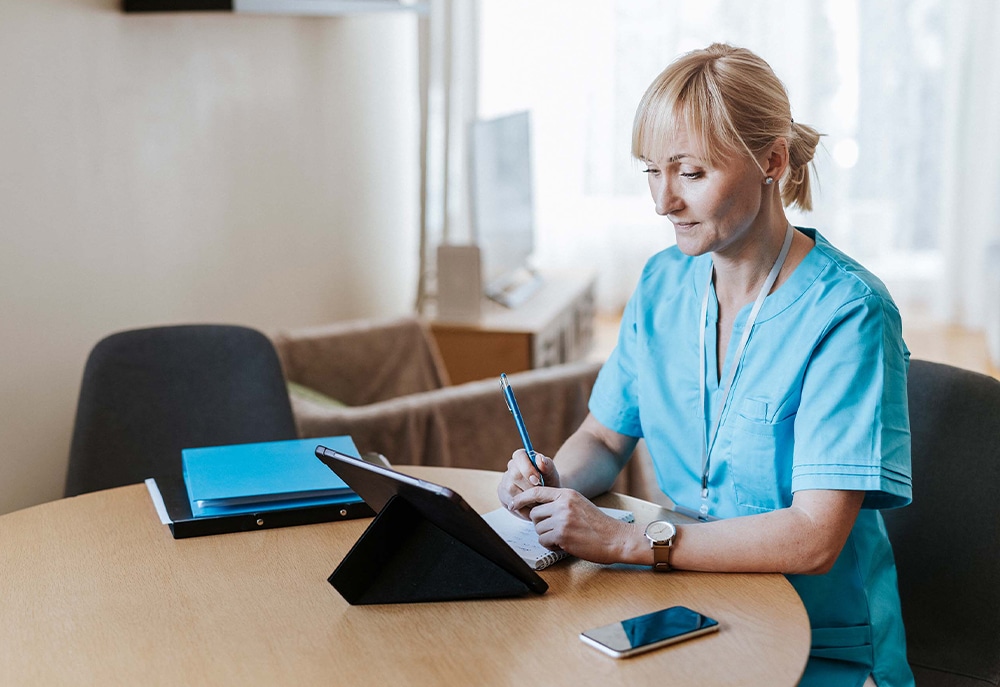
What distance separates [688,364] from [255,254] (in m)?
1.98

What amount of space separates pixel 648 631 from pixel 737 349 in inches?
18.9

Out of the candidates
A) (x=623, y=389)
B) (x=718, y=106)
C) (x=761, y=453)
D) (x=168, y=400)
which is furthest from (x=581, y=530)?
(x=168, y=400)

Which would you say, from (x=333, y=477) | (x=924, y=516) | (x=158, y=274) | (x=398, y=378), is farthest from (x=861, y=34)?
(x=333, y=477)

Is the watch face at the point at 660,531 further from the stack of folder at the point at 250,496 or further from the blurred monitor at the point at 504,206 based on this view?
the blurred monitor at the point at 504,206

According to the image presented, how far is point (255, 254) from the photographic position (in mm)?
3193

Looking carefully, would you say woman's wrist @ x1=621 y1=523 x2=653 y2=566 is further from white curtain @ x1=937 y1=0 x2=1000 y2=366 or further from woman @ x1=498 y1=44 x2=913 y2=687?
white curtain @ x1=937 y1=0 x2=1000 y2=366

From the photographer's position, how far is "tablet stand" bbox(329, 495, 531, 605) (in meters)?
1.17

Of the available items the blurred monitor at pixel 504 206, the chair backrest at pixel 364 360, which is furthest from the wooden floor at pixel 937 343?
the chair backrest at pixel 364 360

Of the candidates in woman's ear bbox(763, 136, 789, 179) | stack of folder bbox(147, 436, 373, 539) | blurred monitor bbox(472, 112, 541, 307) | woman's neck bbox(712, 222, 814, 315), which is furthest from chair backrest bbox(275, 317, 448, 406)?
woman's ear bbox(763, 136, 789, 179)

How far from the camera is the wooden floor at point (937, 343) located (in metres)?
4.67

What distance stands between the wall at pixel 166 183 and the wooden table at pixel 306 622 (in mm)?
1018

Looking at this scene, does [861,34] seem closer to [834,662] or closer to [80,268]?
[80,268]

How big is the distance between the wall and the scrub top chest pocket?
154 cm

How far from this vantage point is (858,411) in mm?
1267
